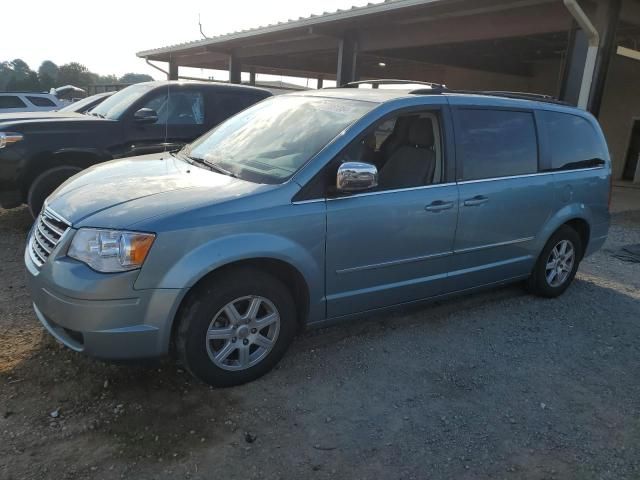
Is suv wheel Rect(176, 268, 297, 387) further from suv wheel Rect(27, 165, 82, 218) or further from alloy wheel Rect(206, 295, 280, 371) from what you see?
suv wheel Rect(27, 165, 82, 218)

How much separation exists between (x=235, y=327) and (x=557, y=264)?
3.32 m

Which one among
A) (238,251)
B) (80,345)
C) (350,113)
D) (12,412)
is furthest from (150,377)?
(350,113)

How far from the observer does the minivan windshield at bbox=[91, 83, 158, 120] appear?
640cm

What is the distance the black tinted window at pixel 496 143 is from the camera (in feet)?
13.0

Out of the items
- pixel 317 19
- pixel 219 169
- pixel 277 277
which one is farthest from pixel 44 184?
pixel 317 19

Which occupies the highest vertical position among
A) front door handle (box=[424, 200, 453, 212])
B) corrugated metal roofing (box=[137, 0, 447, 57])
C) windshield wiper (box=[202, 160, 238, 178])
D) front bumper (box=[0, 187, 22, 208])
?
corrugated metal roofing (box=[137, 0, 447, 57])

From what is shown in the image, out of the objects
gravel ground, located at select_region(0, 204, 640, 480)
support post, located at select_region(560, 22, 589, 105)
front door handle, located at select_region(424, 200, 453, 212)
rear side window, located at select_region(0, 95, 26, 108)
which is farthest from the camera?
rear side window, located at select_region(0, 95, 26, 108)

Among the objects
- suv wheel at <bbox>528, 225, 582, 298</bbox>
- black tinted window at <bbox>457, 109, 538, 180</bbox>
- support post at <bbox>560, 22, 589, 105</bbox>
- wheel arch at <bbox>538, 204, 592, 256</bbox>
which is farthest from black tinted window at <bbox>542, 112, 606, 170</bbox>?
support post at <bbox>560, 22, 589, 105</bbox>

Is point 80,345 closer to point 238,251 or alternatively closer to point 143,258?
point 143,258

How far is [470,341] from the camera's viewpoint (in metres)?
3.96

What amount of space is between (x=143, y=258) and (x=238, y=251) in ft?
1.65

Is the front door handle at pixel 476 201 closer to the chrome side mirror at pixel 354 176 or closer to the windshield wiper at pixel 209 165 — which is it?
the chrome side mirror at pixel 354 176

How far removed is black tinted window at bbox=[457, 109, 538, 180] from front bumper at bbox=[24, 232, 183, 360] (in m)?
2.44

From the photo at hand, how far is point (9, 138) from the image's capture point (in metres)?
5.68
